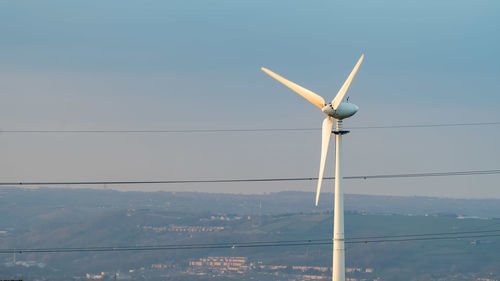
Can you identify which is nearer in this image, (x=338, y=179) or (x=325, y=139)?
(x=338, y=179)

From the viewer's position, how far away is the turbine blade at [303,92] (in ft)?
350

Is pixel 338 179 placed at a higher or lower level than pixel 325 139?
lower

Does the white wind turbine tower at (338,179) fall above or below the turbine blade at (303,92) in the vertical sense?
below

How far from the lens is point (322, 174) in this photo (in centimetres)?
10531

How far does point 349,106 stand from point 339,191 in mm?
9425

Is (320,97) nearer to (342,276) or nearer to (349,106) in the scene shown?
(349,106)

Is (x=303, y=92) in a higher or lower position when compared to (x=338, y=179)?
higher

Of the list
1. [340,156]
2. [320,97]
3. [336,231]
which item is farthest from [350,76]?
[336,231]

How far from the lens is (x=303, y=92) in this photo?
109500 mm

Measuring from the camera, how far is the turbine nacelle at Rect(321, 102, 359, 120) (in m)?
102

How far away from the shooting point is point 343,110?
102m

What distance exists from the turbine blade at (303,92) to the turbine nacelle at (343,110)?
3638mm

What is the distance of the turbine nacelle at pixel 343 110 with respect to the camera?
102 meters

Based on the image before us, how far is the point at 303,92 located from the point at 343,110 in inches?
364
